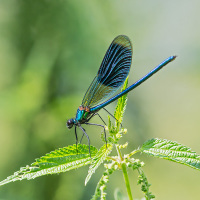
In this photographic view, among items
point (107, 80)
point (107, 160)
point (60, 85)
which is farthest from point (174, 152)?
point (60, 85)

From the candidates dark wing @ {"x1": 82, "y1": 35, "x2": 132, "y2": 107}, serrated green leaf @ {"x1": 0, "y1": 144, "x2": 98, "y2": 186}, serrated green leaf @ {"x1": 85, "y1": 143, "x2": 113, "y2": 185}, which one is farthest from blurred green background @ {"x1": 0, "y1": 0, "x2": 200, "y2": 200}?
serrated green leaf @ {"x1": 85, "y1": 143, "x2": 113, "y2": 185}

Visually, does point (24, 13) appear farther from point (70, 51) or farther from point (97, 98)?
point (97, 98)

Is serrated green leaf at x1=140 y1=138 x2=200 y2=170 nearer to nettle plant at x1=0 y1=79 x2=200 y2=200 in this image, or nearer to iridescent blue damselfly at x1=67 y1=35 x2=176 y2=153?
nettle plant at x1=0 y1=79 x2=200 y2=200

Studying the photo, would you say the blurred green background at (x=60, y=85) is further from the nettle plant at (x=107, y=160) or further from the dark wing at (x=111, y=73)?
the nettle plant at (x=107, y=160)

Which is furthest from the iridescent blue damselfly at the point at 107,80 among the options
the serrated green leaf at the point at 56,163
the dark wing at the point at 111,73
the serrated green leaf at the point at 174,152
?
the serrated green leaf at the point at 174,152

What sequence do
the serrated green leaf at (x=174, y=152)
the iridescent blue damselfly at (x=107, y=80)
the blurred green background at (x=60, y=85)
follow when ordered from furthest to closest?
the blurred green background at (x=60, y=85), the iridescent blue damselfly at (x=107, y=80), the serrated green leaf at (x=174, y=152)

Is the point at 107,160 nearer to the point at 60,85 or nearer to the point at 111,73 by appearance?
the point at 111,73
